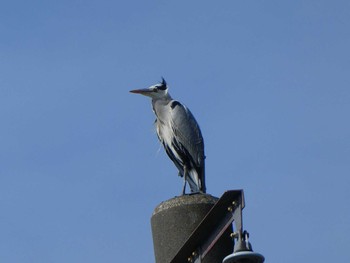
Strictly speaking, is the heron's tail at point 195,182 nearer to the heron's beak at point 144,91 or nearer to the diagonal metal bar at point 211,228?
the heron's beak at point 144,91

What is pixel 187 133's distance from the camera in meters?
12.7

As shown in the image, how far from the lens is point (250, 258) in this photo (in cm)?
828

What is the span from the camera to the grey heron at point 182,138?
1244 cm

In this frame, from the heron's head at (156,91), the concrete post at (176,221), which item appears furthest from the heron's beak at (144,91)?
the concrete post at (176,221)

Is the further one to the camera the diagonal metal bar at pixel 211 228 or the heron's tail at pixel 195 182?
the heron's tail at pixel 195 182

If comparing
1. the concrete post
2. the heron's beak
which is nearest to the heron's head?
the heron's beak

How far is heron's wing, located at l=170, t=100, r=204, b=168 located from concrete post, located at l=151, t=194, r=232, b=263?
51.3 inches

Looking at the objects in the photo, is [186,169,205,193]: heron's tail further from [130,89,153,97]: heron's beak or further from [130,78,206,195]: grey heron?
[130,89,153,97]: heron's beak

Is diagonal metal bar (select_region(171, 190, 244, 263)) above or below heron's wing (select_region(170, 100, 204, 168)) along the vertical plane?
below

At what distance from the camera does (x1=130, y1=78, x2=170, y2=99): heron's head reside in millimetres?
13359

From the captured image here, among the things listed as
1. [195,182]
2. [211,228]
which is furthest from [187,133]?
[211,228]

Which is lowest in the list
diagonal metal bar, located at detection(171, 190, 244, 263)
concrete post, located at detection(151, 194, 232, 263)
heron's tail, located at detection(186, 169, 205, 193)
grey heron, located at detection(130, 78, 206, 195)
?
diagonal metal bar, located at detection(171, 190, 244, 263)

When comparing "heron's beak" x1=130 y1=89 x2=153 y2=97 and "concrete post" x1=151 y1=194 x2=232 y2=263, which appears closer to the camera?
"concrete post" x1=151 y1=194 x2=232 y2=263

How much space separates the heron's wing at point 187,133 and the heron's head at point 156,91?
0.39 metres
